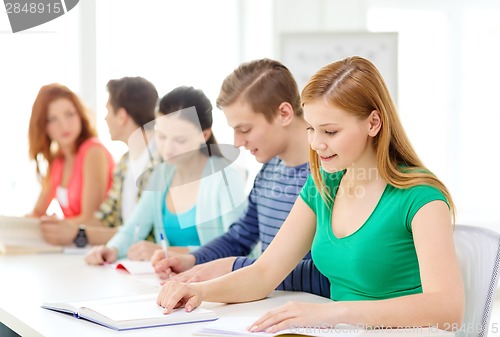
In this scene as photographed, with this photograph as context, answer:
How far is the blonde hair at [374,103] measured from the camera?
5.24ft

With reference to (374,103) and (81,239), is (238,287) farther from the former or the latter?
(81,239)

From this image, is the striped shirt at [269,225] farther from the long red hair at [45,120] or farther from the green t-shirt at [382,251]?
the long red hair at [45,120]

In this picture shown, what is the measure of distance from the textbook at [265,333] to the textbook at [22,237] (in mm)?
1567

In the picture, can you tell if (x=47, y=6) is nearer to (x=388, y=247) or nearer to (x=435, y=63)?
(x=435, y=63)

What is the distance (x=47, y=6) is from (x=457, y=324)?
363 centimetres

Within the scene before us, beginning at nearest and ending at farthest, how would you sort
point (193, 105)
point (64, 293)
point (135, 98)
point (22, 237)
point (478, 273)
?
point (478, 273) < point (64, 293) < point (193, 105) < point (22, 237) < point (135, 98)

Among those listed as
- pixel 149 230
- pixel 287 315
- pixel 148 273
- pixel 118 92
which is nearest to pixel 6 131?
pixel 118 92

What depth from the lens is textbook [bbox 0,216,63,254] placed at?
2.86m

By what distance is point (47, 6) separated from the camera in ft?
14.6

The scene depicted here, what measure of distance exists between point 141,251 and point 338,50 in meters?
2.39

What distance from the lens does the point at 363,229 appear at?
162cm

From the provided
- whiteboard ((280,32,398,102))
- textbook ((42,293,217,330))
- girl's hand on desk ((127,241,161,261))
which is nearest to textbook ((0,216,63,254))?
girl's hand on desk ((127,241,161,261))

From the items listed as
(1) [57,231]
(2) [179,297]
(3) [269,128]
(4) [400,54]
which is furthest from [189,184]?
(4) [400,54]

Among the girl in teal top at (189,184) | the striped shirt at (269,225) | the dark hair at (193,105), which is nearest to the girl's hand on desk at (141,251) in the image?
the girl in teal top at (189,184)
